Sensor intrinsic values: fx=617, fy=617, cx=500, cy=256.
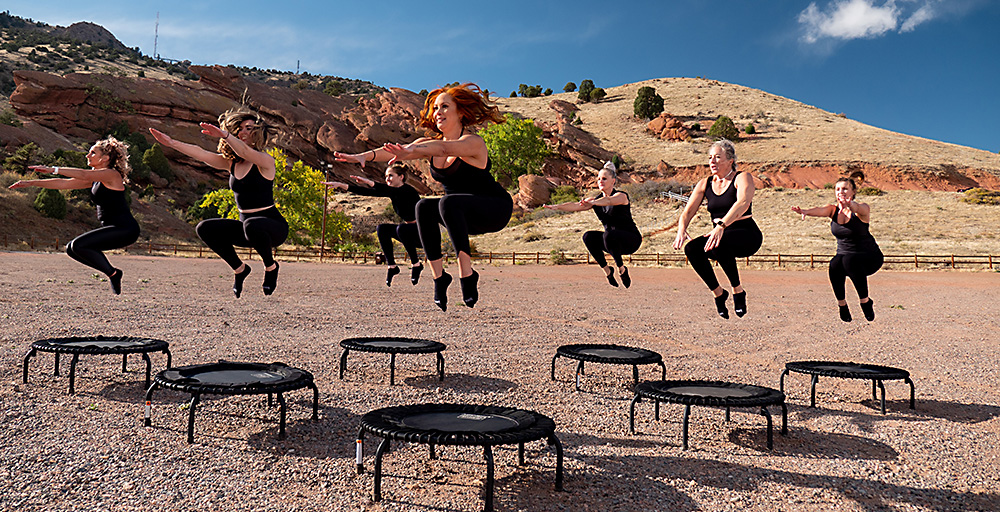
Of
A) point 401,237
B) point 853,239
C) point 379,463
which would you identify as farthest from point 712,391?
point 401,237

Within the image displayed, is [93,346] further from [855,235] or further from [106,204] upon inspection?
[855,235]

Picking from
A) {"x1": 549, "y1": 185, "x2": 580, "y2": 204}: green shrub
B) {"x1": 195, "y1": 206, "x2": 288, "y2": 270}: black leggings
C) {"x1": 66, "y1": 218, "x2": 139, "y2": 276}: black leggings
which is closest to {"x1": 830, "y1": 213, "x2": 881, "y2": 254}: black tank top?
{"x1": 549, "y1": 185, "x2": 580, "y2": 204}: green shrub

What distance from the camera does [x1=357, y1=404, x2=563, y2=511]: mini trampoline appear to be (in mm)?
11091

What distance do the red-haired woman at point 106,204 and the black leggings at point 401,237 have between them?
2.96 metres

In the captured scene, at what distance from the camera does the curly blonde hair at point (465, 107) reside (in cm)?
587

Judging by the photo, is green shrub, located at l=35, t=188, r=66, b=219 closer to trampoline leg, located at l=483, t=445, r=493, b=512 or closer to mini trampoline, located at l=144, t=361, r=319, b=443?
mini trampoline, located at l=144, t=361, r=319, b=443

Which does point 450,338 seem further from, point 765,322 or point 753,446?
point 765,322

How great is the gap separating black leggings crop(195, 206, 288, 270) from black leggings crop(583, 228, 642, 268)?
3.80 meters

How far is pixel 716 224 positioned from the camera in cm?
612

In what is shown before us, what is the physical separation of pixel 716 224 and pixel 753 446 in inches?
549

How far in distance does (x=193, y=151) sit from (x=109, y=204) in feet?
5.70

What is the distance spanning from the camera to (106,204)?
22.2ft

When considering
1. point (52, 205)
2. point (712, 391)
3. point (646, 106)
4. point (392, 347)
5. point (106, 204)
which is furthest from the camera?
point (646, 106)

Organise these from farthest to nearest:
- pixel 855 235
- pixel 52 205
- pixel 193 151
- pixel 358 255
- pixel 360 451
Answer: pixel 358 255, pixel 360 451, pixel 52 205, pixel 855 235, pixel 193 151
